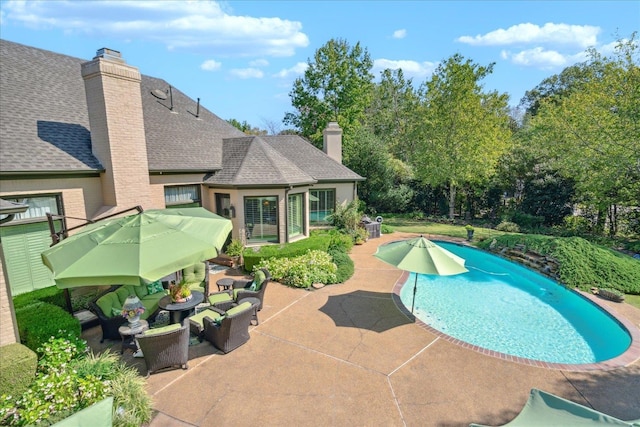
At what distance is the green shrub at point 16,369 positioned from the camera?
5.41 m

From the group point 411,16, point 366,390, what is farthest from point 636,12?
point 366,390

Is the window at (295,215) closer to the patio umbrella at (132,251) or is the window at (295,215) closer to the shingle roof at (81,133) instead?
the shingle roof at (81,133)

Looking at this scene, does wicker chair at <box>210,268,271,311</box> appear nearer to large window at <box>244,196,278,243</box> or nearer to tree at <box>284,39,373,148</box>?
large window at <box>244,196,278,243</box>

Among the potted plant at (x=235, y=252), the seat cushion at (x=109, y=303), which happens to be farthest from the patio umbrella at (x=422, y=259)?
the seat cushion at (x=109, y=303)

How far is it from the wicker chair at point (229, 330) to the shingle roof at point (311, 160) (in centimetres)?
1291

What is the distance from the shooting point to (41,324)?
273 inches

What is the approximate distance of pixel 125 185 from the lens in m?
A: 11.0

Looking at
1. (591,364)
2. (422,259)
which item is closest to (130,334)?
(422,259)

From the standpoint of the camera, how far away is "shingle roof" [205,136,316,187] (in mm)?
14422

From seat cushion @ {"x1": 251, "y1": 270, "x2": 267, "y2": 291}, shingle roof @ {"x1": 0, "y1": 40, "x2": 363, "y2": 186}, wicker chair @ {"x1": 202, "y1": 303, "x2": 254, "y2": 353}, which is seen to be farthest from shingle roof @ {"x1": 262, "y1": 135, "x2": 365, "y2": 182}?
wicker chair @ {"x1": 202, "y1": 303, "x2": 254, "y2": 353}

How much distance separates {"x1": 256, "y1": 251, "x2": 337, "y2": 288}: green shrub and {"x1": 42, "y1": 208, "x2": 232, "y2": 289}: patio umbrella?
482cm

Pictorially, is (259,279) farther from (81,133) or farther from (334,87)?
(334,87)

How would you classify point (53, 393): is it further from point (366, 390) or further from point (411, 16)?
point (411, 16)

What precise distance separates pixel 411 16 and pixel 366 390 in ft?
48.1
